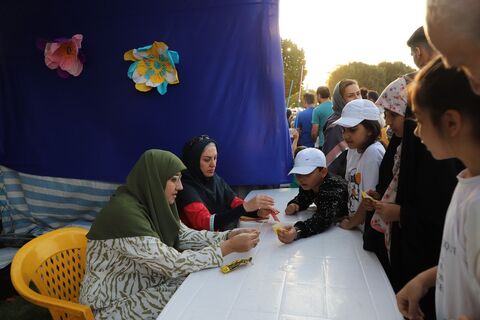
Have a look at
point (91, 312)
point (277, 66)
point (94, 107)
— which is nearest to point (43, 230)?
point (94, 107)

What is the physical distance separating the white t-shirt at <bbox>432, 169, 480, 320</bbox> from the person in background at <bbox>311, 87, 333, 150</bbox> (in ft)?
13.1

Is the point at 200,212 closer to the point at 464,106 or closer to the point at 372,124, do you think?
the point at 372,124

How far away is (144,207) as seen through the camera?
1.75 metres

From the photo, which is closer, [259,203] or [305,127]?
[259,203]

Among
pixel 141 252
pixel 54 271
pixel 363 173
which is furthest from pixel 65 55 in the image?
pixel 363 173

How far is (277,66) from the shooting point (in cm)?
291

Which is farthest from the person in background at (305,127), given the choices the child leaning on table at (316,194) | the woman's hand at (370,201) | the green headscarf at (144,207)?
the green headscarf at (144,207)

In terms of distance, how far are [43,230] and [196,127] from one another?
179 centimetres

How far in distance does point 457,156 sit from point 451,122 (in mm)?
93

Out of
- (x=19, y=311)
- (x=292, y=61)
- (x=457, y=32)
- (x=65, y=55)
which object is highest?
(x=292, y=61)

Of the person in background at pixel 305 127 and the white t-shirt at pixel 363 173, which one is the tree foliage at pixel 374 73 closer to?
the person in background at pixel 305 127

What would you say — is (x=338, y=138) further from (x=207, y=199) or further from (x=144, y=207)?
(x=144, y=207)

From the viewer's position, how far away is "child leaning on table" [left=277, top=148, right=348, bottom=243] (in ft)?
6.13

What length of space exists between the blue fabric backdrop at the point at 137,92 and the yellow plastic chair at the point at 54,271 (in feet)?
4.26
